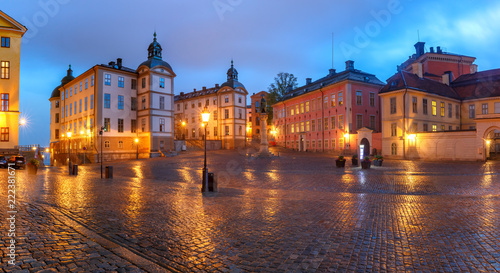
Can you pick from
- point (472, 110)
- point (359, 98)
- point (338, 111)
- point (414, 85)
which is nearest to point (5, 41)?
point (338, 111)

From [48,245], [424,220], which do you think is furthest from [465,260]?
[48,245]

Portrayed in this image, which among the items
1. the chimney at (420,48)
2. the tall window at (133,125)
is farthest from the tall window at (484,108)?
the tall window at (133,125)

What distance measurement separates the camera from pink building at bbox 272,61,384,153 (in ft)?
141

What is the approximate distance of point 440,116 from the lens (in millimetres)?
38375

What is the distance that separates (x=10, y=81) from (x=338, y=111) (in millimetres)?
42189

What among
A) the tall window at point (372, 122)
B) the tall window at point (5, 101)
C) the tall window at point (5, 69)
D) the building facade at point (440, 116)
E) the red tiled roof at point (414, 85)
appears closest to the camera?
the building facade at point (440, 116)

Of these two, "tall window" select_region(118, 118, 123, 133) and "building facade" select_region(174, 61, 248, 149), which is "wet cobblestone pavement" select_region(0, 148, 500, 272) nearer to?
"tall window" select_region(118, 118, 123, 133)

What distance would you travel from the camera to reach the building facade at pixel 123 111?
142 feet

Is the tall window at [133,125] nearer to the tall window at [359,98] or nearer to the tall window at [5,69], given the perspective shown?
the tall window at [5,69]

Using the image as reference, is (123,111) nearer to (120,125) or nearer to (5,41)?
(120,125)

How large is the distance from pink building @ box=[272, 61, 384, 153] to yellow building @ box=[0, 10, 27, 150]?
40.9 metres

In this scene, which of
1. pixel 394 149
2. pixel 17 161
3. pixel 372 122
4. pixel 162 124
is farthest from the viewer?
pixel 162 124

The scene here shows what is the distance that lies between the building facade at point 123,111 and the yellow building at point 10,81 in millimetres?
10396

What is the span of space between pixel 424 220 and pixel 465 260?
9.05ft
